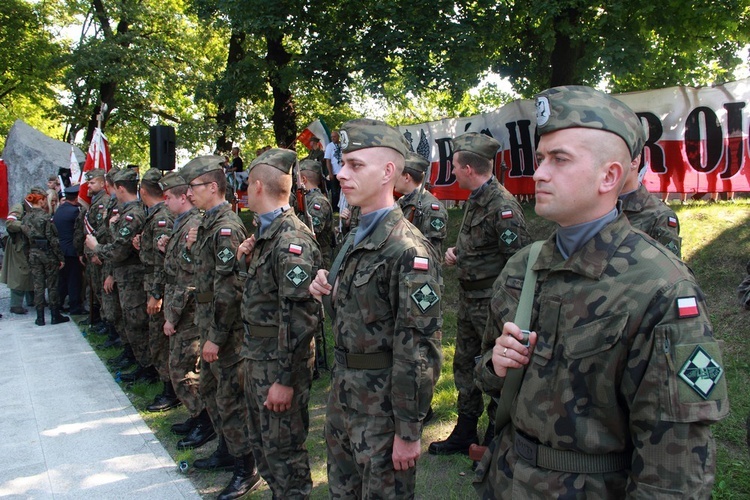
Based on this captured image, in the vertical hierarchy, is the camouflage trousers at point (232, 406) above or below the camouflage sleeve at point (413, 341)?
below

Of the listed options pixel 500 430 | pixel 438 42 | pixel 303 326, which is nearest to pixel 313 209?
pixel 438 42

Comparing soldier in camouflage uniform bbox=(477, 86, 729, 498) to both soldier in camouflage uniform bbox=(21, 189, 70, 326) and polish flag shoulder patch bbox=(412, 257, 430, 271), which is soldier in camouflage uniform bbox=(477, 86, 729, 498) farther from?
soldier in camouflage uniform bbox=(21, 189, 70, 326)

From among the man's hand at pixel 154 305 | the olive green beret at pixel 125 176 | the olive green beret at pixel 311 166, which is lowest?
the man's hand at pixel 154 305

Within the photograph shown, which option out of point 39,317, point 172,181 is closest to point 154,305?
point 172,181

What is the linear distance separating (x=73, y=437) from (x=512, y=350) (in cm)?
520

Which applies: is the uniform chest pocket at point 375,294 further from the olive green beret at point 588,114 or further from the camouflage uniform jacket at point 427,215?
the camouflage uniform jacket at point 427,215

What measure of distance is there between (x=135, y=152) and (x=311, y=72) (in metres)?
19.5

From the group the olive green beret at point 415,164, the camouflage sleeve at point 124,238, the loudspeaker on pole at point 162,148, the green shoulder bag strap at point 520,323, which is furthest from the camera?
the loudspeaker on pole at point 162,148

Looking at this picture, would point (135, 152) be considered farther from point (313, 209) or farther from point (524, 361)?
point (524, 361)

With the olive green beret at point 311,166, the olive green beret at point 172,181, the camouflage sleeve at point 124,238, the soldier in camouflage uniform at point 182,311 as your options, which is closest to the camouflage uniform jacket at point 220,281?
the soldier in camouflage uniform at point 182,311

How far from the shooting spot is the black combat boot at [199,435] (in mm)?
5262

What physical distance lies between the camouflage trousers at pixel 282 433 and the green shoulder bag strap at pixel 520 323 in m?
1.93

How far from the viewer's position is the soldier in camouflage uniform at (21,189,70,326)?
34.7 ft

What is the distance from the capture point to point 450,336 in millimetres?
7855
